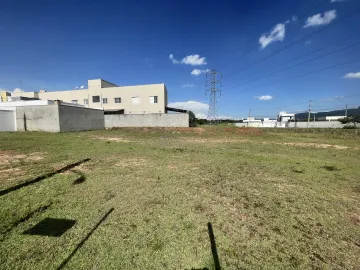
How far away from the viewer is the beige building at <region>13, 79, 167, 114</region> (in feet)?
106

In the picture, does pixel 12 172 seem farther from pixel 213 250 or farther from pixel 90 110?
pixel 90 110

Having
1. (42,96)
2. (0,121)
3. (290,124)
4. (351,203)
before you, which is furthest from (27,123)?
(290,124)

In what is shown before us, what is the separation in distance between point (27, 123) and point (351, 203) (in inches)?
1023

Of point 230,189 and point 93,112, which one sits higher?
point 93,112

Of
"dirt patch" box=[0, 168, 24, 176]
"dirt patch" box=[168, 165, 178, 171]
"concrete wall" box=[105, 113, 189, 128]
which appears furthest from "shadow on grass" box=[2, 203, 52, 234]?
"concrete wall" box=[105, 113, 189, 128]

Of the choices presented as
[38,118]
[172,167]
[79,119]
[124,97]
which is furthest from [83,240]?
[124,97]

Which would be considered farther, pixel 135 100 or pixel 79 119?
pixel 135 100

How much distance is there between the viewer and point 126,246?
7.72 ft

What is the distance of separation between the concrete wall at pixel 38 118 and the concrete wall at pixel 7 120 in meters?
0.40

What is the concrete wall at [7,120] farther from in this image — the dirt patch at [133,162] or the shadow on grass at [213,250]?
the shadow on grass at [213,250]

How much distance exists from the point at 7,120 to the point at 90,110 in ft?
27.5

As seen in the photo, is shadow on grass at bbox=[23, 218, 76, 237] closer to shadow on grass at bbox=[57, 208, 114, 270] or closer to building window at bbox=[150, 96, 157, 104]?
shadow on grass at bbox=[57, 208, 114, 270]

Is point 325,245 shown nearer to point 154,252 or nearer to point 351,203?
point 351,203

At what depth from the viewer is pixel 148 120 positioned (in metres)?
27.4
